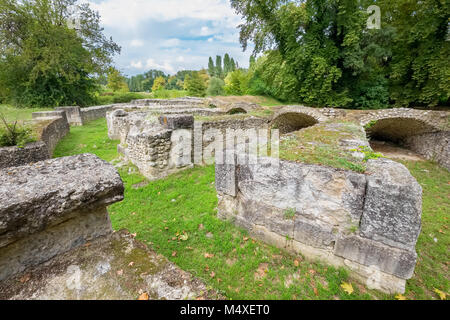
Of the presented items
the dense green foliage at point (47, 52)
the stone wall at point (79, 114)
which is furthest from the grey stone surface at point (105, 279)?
the dense green foliage at point (47, 52)

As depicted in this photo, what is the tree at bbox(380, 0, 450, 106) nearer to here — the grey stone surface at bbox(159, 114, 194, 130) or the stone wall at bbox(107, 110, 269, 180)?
the stone wall at bbox(107, 110, 269, 180)

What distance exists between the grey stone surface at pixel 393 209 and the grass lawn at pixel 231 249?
78 cm

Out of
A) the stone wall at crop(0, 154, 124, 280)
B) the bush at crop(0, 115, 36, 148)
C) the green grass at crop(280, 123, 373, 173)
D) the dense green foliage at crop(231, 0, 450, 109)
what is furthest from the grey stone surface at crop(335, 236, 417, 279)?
the dense green foliage at crop(231, 0, 450, 109)

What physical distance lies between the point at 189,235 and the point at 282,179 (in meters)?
1.99

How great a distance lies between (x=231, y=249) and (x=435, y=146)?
9261mm

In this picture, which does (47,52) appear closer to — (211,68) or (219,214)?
(219,214)

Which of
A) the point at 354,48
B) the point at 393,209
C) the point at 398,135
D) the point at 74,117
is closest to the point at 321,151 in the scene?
the point at 393,209

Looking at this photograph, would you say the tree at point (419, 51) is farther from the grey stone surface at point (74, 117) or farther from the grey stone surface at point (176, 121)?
the grey stone surface at point (74, 117)

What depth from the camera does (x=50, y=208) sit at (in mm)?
1396

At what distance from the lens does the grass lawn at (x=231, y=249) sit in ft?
8.21

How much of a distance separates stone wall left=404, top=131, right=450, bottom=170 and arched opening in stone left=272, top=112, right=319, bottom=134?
430 cm

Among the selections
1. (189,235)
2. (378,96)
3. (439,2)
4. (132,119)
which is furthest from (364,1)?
(189,235)

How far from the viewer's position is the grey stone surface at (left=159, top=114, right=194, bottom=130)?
18.6 ft

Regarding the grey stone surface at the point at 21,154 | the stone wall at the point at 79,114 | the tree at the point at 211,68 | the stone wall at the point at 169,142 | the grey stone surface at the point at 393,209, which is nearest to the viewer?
the grey stone surface at the point at 393,209
